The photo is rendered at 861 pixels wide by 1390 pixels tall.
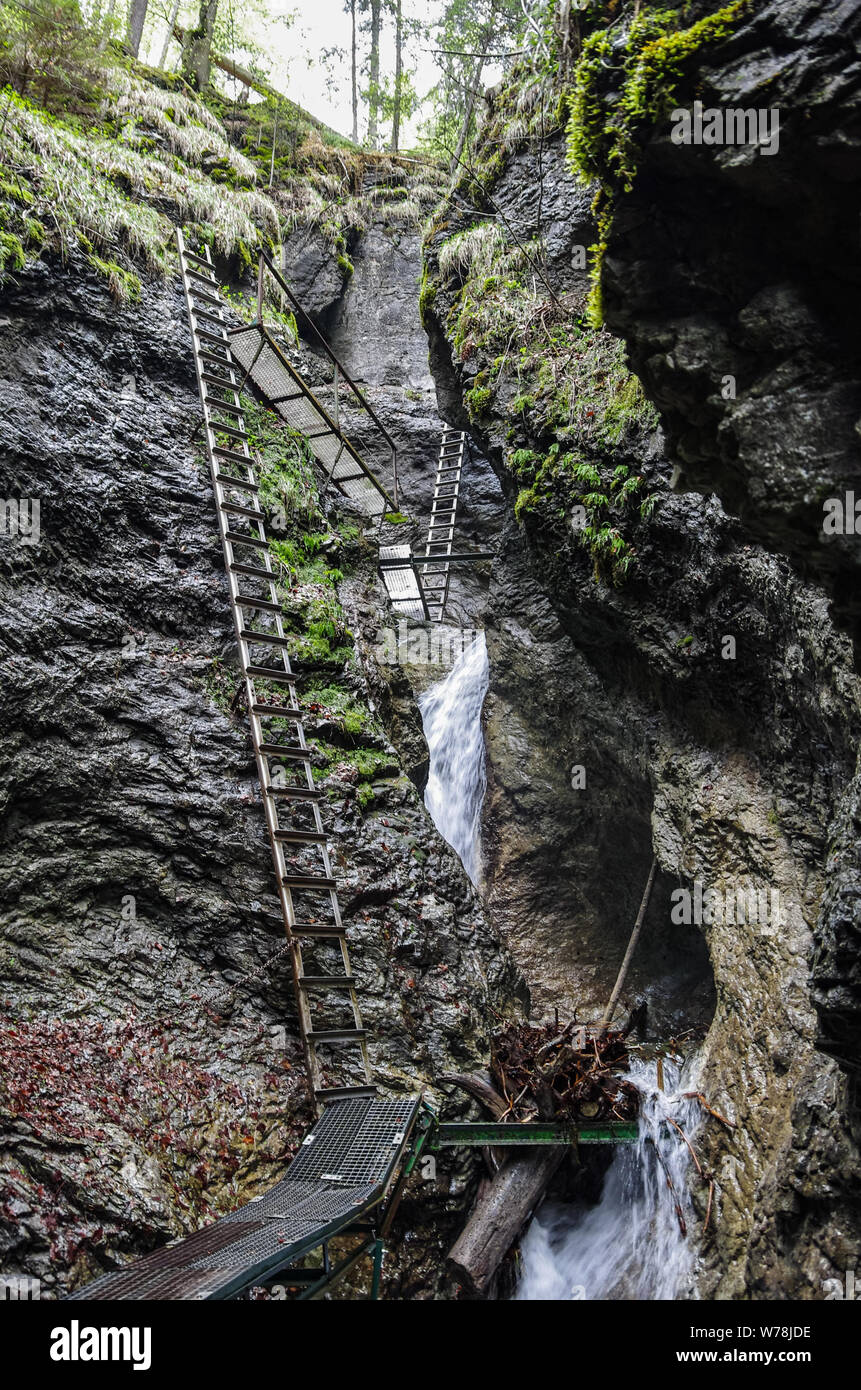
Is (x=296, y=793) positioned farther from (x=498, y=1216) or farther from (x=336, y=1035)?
(x=498, y=1216)

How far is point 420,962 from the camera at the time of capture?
730 cm

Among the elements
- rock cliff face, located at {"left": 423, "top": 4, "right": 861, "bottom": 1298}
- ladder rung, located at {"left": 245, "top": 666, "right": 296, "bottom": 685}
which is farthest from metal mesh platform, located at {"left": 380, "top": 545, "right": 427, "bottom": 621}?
ladder rung, located at {"left": 245, "top": 666, "right": 296, "bottom": 685}

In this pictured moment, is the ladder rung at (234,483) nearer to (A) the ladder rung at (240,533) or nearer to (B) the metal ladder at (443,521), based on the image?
(A) the ladder rung at (240,533)

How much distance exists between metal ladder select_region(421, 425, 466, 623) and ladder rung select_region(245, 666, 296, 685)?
759 cm

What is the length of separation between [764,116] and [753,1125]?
6402 mm

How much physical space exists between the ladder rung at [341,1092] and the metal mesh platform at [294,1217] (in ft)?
0.72

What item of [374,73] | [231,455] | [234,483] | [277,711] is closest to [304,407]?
[231,455]

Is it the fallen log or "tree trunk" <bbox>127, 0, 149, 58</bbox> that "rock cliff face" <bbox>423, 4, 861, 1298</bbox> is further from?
"tree trunk" <bbox>127, 0, 149, 58</bbox>

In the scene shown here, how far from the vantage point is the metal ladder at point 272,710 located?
6.40 m

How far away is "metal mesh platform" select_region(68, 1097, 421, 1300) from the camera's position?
11.0ft

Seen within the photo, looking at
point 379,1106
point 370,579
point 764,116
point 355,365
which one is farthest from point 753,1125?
point 355,365

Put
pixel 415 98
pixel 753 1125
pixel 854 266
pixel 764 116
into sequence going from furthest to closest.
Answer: pixel 415 98
pixel 753 1125
pixel 854 266
pixel 764 116

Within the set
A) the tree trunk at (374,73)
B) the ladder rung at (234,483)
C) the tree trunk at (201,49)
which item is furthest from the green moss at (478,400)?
the tree trunk at (374,73)
